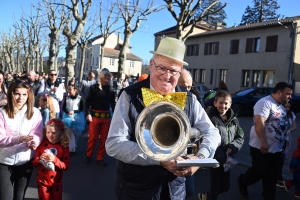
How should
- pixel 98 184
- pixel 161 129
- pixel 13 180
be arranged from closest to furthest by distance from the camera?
pixel 161 129 < pixel 13 180 < pixel 98 184

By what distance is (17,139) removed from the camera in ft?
9.83

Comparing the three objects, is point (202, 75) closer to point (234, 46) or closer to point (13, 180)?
point (234, 46)

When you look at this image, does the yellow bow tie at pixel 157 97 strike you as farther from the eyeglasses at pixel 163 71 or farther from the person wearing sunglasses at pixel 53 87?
the person wearing sunglasses at pixel 53 87

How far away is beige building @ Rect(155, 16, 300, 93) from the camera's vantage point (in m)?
24.0

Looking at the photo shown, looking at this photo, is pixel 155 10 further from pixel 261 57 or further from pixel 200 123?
pixel 200 123

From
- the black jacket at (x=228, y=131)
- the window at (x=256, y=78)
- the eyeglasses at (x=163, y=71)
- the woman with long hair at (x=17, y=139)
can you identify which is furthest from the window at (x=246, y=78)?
the eyeglasses at (x=163, y=71)

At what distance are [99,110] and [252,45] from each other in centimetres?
2455

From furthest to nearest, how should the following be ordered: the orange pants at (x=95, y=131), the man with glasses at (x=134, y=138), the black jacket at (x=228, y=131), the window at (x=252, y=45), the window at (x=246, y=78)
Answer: the window at (x=246, y=78) < the window at (x=252, y=45) < the orange pants at (x=95, y=131) < the black jacket at (x=228, y=131) < the man with glasses at (x=134, y=138)

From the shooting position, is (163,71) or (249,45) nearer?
(163,71)

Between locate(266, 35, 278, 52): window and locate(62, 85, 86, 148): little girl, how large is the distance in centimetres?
2255

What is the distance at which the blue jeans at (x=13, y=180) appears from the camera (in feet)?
10.0

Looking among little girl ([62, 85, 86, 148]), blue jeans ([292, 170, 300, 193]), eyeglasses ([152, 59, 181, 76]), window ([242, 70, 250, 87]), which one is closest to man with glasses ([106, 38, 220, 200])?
eyeglasses ([152, 59, 181, 76])

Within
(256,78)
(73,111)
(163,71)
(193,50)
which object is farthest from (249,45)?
(163,71)

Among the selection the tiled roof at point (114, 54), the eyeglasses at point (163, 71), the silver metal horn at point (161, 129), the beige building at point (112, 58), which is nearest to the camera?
the silver metal horn at point (161, 129)
